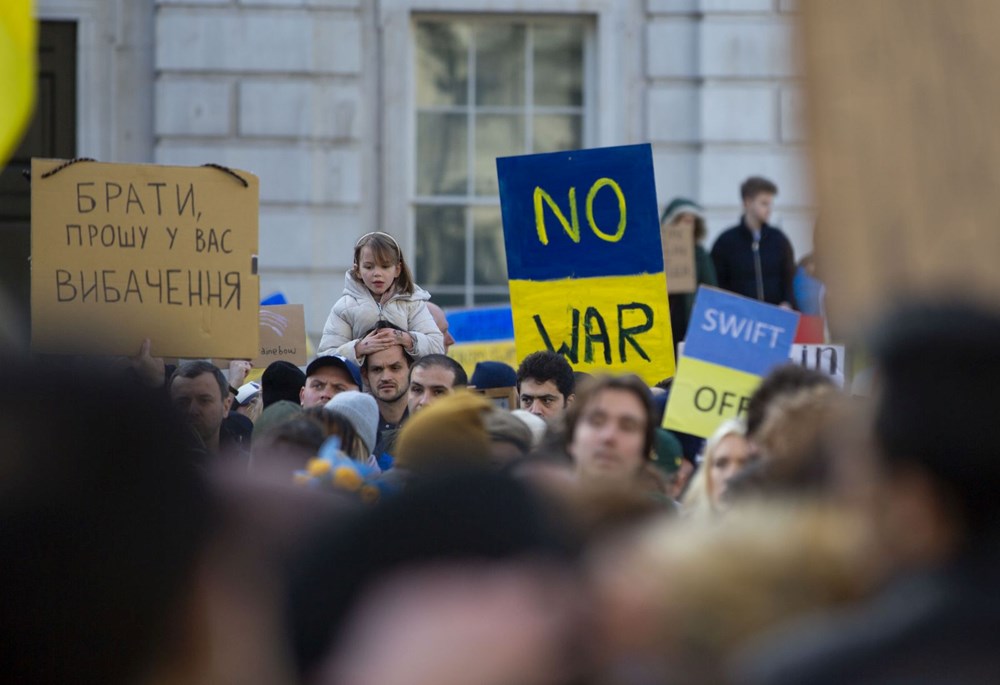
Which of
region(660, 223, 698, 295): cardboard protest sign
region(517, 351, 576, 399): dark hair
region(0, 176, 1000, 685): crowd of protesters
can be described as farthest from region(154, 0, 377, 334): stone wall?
region(0, 176, 1000, 685): crowd of protesters

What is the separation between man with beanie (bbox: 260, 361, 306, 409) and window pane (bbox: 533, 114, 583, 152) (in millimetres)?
6000

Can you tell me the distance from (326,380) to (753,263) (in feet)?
15.9

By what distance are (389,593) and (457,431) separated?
2384 mm

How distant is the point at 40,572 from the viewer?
141cm

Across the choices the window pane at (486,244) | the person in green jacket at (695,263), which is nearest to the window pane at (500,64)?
the window pane at (486,244)

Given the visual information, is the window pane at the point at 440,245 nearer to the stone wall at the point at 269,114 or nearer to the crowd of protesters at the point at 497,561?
the stone wall at the point at 269,114

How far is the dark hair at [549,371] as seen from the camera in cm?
651

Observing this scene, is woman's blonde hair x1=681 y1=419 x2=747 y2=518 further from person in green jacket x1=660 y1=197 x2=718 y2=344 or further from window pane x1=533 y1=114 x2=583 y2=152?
window pane x1=533 y1=114 x2=583 y2=152

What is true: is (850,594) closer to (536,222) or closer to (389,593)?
(389,593)

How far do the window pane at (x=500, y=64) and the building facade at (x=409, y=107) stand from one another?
0.04 ft

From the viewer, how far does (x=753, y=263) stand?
425 inches

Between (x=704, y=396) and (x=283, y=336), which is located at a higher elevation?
(x=283, y=336)

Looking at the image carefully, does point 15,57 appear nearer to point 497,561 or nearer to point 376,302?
point 497,561

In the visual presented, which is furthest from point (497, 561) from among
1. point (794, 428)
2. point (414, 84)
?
point (414, 84)
